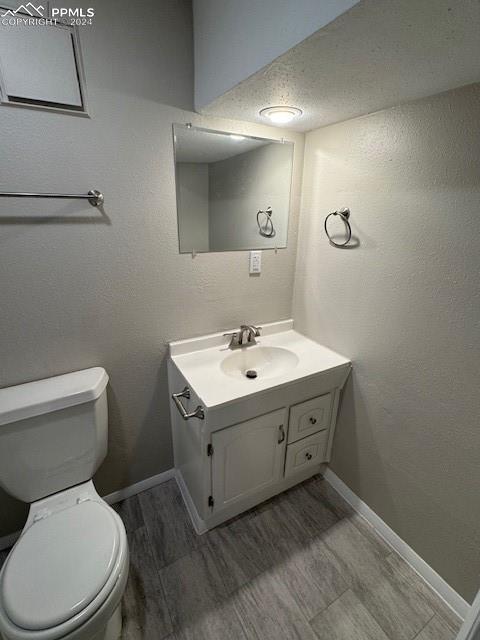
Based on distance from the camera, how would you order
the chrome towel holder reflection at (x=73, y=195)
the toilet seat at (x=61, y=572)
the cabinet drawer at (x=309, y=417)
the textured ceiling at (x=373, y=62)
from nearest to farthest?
the textured ceiling at (x=373, y=62) < the toilet seat at (x=61, y=572) < the chrome towel holder reflection at (x=73, y=195) < the cabinet drawer at (x=309, y=417)

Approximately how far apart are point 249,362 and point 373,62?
1.28m

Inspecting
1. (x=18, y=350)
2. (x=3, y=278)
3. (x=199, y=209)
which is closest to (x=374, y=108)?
(x=199, y=209)

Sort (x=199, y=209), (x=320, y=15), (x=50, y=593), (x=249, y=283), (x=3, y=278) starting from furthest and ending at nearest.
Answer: (x=249, y=283) < (x=199, y=209) < (x=3, y=278) < (x=50, y=593) < (x=320, y=15)

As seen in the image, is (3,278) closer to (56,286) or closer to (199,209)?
(56,286)

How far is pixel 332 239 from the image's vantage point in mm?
1452

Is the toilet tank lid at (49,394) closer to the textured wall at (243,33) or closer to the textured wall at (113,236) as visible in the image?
the textured wall at (113,236)

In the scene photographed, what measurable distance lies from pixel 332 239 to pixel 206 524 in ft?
5.03

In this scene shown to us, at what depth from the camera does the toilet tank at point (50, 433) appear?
1.08 m

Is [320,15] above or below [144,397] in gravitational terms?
above

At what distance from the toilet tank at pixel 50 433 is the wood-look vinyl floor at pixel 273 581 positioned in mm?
518

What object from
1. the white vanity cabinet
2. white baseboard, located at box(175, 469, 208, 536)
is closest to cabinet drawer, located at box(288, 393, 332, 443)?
the white vanity cabinet

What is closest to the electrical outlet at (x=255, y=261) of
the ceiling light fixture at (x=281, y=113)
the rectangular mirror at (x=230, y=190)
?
the rectangular mirror at (x=230, y=190)

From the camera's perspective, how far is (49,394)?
3.71ft

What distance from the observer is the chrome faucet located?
1.58 m
